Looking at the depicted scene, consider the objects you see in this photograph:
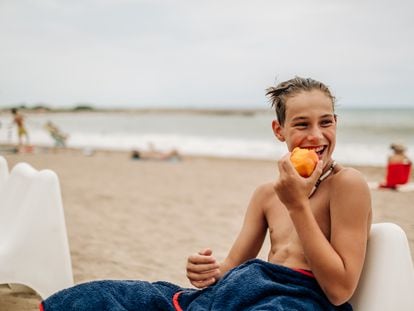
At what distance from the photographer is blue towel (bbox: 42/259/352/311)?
1.57m

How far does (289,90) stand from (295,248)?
579 millimetres

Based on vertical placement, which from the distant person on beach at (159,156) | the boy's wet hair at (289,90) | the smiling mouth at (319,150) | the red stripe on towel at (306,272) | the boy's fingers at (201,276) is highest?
the boy's wet hair at (289,90)

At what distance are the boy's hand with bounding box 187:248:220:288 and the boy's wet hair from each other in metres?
0.60

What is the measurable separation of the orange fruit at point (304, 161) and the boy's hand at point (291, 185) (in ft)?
0.11

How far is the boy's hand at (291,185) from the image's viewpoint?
1.52 m

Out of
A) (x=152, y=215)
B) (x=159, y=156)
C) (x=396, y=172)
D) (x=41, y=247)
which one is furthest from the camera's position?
(x=159, y=156)

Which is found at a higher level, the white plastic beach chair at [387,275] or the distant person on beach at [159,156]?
the white plastic beach chair at [387,275]

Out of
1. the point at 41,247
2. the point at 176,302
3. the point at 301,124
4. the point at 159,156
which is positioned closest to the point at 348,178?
the point at 301,124

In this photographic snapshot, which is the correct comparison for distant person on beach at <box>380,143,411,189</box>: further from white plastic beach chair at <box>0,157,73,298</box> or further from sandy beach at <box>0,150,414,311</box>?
white plastic beach chair at <box>0,157,73,298</box>

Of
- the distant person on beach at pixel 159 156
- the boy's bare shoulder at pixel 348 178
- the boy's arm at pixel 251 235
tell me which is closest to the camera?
the boy's bare shoulder at pixel 348 178

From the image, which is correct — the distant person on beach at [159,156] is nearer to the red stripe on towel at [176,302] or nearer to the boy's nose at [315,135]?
the red stripe on towel at [176,302]

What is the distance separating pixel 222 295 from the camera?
165 cm

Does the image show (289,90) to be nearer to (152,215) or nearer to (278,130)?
(278,130)

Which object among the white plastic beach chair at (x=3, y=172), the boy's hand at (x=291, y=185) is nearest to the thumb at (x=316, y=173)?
the boy's hand at (x=291, y=185)
